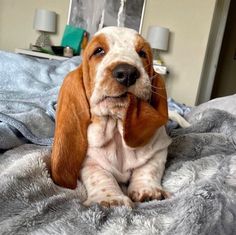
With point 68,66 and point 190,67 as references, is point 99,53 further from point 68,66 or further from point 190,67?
point 190,67

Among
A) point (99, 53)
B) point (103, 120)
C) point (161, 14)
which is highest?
point (161, 14)

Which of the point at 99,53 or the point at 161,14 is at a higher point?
the point at 161,14

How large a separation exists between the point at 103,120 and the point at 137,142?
0.10m

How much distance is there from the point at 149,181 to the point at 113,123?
0.53ft

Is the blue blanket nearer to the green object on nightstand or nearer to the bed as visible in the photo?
the bed

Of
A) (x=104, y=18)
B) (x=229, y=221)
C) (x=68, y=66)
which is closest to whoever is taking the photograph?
(x=229, y=221)

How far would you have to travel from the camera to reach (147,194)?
77 centimetres

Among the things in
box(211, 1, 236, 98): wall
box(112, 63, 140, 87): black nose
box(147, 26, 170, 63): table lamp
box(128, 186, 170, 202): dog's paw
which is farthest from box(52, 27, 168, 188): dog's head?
box(211, 1, 236, 98): wall

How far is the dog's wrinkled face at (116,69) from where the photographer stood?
762mm

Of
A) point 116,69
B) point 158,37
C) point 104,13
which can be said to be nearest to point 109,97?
point 116,69

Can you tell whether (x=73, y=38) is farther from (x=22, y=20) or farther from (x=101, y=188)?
(x=101, y=188)

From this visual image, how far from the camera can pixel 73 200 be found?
26.9 inches

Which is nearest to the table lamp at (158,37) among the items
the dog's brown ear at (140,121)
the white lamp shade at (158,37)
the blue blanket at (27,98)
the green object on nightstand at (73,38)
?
the white lamp shade at (158,37)

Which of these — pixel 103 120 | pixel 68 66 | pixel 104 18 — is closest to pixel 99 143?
pixel 103 120
